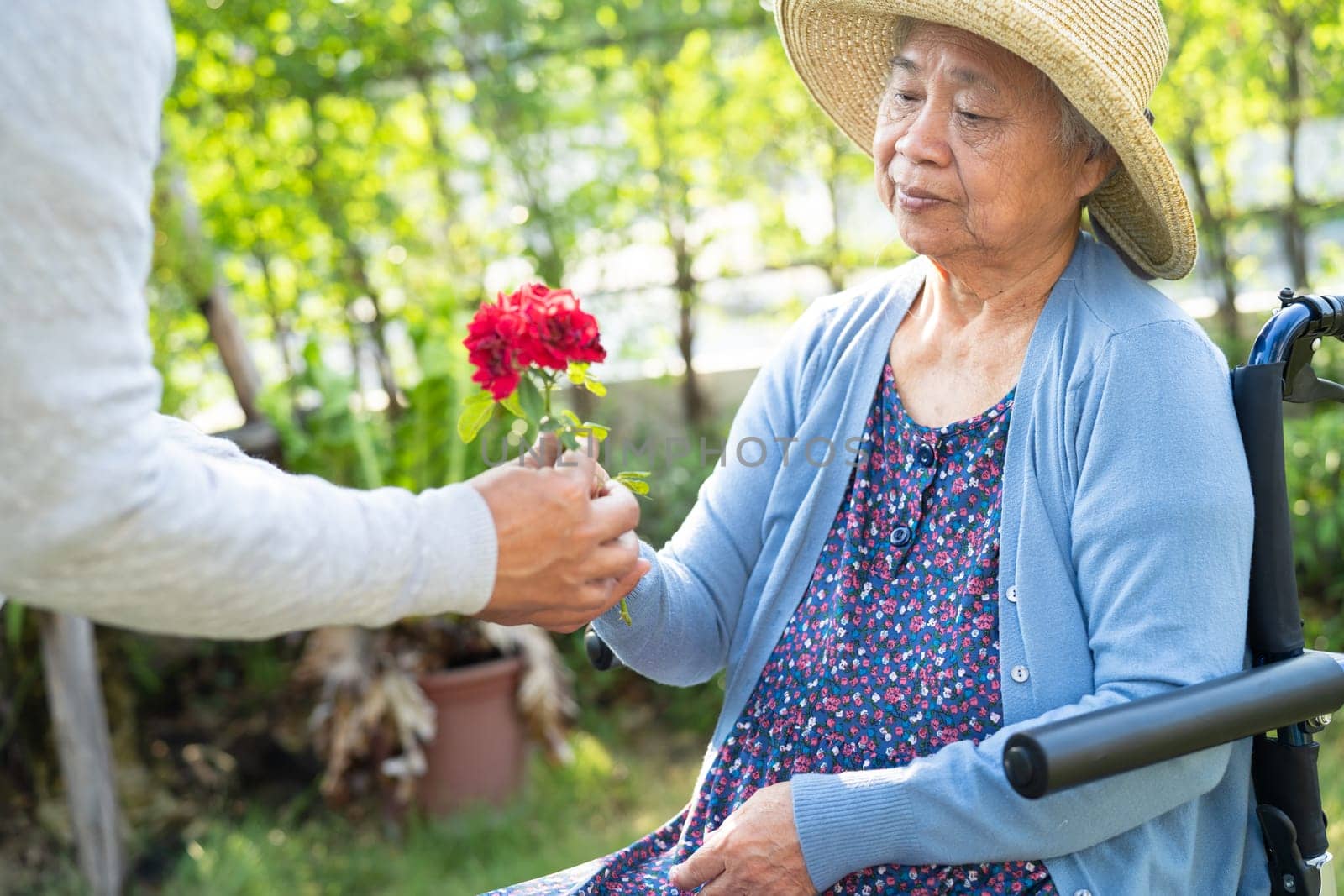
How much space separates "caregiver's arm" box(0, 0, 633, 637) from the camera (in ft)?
3.65

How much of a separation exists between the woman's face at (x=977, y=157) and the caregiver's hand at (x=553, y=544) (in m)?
0.64

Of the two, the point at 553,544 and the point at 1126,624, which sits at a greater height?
the point at 553,544

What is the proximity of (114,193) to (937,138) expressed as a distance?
3.65 feet

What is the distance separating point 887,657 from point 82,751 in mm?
2443

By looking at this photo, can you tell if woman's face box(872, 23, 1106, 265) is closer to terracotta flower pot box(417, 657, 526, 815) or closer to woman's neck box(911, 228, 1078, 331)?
woman's neck box(911, 228, 1078, 331)

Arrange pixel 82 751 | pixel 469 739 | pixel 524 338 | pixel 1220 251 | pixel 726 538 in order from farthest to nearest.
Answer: pixel 1220 251 → pixel 469 739 → pixel 82 751 → pixel 726 538 → pixel 524 338

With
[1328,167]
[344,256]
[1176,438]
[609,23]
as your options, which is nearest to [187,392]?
[344,256]

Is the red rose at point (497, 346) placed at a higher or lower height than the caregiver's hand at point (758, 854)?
higher

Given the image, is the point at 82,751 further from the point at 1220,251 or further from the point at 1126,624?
the point at 1220,251

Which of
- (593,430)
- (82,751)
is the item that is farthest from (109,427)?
(82,751)

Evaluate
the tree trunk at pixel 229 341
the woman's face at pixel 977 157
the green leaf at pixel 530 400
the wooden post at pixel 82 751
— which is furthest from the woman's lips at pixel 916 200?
the tree trunk at pixel 229 341

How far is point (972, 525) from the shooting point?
1.81m

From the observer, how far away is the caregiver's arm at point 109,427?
1.11 meters

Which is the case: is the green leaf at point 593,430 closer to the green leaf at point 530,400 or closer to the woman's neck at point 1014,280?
the green leaf at point 530,400
